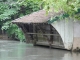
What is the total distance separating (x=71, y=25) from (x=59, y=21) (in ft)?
3.24

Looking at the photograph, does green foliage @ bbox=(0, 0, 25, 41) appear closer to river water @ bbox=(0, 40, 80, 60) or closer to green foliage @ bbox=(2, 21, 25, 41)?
green foliage @ bbox=(2, 21, 25, 41)

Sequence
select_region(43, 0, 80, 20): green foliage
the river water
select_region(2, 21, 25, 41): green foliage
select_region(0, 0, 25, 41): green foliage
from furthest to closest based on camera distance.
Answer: select_region(0, 0, 25, 41): green foliage < select_region(2, 21, 25, 41): green foliage < the river water < select_region(43, 0, 80, 20): green foliage

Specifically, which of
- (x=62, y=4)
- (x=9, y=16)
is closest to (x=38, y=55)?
(x=62, y=4)

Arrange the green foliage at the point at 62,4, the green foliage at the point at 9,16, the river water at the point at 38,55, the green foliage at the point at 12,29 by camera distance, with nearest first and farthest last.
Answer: the green foliage at the point at 62,4 → the river water at the point at 38,55 → the green foliage at the point at 12,29 → the green foliage at the point at 9,16

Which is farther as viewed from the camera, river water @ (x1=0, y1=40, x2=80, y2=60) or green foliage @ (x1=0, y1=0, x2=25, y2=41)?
green foliage @ (x1=0, y1=0, x2=25, y2=41)

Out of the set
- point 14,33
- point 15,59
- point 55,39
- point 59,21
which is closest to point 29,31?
point 55,39

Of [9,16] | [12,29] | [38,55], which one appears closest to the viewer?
[38,55]

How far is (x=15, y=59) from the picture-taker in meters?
16.2

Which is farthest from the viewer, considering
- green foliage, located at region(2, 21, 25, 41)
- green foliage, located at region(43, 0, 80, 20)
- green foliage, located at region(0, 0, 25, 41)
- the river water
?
green foliage, located at region(0, 0, 25, 41)

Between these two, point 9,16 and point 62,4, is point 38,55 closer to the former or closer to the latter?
point 62,4

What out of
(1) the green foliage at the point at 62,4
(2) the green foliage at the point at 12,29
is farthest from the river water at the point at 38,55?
(2) the green foliage at the point at 12,29

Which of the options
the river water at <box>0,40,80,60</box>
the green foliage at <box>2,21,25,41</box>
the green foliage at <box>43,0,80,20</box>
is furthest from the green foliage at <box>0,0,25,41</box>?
the green foliage at <box>43,0,80,20</box>

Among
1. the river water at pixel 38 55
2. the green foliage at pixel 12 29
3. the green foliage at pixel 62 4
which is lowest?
the river water at pixel 38 55

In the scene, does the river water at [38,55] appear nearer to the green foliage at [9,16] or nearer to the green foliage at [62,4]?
the green foliage at [62,4]
